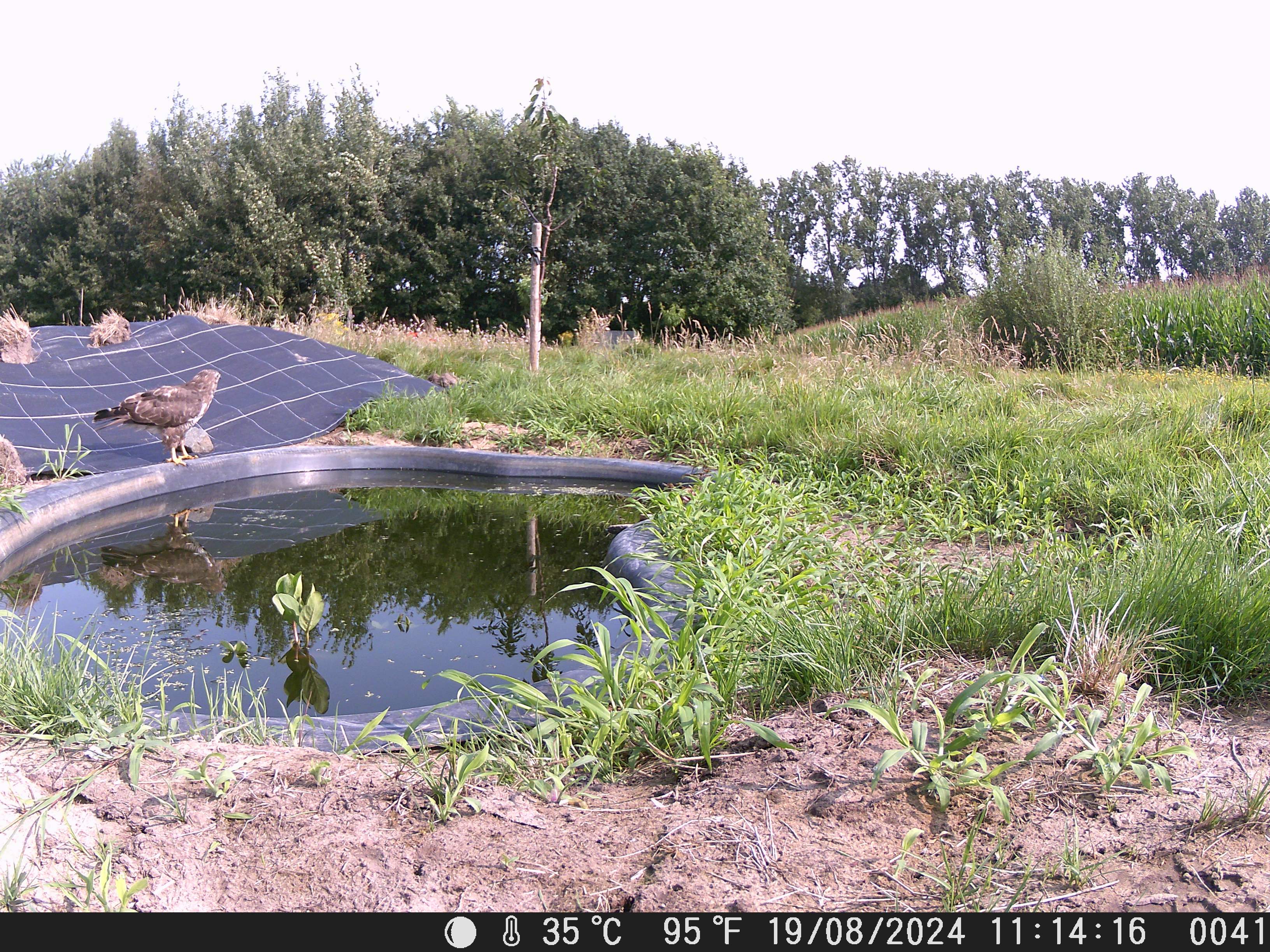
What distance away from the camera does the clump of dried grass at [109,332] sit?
22.2 ft

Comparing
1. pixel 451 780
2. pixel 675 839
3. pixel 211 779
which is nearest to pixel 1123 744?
pixel 675 839

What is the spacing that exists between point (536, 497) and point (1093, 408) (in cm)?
334

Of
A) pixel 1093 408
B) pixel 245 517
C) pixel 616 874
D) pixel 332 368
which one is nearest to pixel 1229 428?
pixel 1093 408

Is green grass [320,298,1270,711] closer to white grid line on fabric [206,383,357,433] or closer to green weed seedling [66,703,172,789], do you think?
white grid line on fabric [206,383,357,433]

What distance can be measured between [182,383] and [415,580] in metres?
4.09

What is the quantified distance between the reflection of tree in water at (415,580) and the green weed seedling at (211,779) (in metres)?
1.09

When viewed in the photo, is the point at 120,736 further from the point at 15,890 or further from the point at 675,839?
the point at 675,839

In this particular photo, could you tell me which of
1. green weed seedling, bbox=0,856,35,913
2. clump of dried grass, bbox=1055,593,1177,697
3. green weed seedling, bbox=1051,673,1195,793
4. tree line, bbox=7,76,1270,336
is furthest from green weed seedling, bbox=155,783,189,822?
tree line, bbox=7,76,1270,336

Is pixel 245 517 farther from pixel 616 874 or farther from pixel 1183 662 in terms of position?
pixel 1183 662

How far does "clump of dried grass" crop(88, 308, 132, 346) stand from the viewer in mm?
6754

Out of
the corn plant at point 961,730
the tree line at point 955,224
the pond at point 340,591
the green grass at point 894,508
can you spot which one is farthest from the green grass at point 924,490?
the tree line at point 955,224
